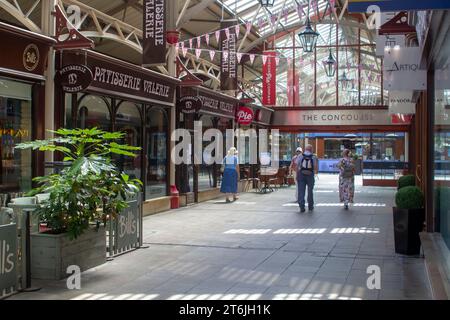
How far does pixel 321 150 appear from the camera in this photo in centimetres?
3584

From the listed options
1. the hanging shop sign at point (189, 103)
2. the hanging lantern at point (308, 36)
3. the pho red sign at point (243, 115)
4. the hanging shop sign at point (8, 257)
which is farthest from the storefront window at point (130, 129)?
the pho red sign at point (243, 115)

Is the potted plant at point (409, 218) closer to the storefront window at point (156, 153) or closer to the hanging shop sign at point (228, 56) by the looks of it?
the storefront window at point (156, 153)

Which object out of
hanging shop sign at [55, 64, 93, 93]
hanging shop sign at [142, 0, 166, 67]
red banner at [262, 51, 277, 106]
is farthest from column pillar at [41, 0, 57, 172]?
red banner at [262, 51, 277, 106]

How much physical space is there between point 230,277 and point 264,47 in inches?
762

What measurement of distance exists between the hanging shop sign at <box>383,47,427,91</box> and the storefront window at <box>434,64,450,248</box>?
0.43m

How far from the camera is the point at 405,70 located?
7770 millimetres

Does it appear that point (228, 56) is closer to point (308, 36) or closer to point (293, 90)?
point (308, 36)

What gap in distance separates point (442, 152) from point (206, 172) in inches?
402

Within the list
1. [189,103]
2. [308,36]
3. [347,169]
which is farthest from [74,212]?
[347,169]

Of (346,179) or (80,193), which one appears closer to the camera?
(80,193)

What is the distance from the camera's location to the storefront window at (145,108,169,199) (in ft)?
41.2

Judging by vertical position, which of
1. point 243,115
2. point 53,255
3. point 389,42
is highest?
point 389,42
